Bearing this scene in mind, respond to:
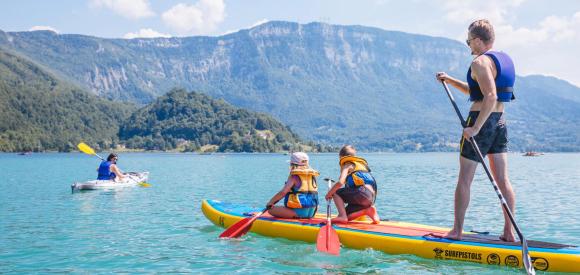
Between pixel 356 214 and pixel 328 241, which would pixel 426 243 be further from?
pixel 356 214

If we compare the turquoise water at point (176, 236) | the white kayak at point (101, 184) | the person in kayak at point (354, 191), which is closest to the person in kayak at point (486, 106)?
the turquoise water at point (176, 236)

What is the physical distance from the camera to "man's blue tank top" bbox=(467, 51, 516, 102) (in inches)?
358

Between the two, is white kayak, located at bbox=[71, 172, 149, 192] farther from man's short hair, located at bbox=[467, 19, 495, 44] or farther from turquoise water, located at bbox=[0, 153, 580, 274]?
man's short hair, located at bbox=[467, 19, 495, 44]

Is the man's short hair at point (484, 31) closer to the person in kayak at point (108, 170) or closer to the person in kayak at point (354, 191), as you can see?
the person in kayak at point (354, 191)

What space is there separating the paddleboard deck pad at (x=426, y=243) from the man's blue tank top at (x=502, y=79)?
2.69 meters

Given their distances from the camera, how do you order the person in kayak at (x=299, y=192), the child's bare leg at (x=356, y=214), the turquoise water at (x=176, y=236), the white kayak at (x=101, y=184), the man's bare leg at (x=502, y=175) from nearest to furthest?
the man's bare leg at (x=502, y=175) → the turquoise water at (x=176, y=236) → the child's bare leg at (x=356, y=214) → the person in kayak at (x=299, y=192) → the white kayak at (x=101, y=184)

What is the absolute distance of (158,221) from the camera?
18.7 metres

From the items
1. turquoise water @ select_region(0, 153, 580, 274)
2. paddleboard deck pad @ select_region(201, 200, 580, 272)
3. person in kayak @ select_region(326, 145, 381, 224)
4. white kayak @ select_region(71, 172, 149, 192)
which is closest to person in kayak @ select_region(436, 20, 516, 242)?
paddleboard deck pad @ select_region(201, 200, 580, 272)

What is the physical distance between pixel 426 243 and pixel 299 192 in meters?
3.72

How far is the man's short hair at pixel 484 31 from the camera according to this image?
916cm

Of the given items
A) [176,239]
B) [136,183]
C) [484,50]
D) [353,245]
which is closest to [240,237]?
[176,239]

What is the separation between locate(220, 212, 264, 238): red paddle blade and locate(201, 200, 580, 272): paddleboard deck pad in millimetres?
221

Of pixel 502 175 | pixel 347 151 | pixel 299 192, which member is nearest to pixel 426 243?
pixel 502 175

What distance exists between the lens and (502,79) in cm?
913
